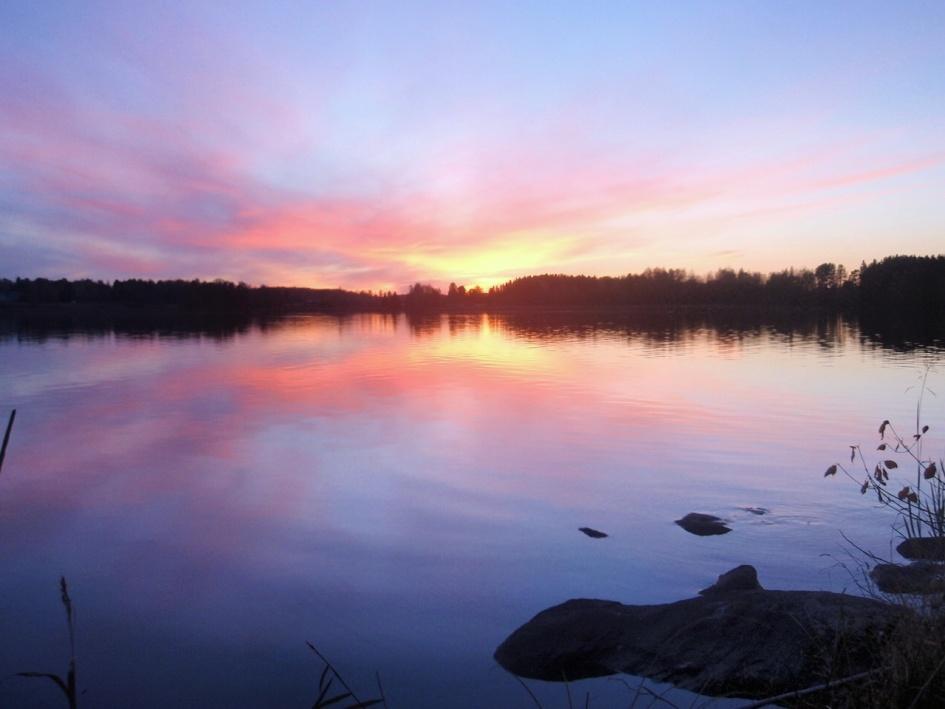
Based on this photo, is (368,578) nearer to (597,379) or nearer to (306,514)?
(306,514)

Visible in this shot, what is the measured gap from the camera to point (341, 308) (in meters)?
125

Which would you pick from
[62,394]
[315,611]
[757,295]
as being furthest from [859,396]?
[757,295]

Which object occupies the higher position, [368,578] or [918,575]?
[918,575]

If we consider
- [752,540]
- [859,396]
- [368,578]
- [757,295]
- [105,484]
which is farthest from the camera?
[757,295]

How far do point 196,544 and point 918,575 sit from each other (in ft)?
23.1

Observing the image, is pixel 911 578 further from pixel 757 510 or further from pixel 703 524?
pixel 757 510

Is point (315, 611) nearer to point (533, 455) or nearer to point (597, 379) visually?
point (533, 455)

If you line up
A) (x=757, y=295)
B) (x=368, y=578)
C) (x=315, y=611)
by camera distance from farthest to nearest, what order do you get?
1. (x=757, y=295)
2. (x=368, y=578)
3. (x=315, y=611)

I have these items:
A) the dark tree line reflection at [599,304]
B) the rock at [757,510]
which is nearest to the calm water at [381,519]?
the rock at [757,510]

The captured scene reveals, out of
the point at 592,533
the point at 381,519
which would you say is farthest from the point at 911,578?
the point at 381,519

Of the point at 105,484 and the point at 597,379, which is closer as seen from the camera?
the point at 105,484

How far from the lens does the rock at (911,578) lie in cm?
421

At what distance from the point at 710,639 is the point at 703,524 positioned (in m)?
3.00

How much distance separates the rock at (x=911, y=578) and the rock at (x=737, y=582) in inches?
38.4
